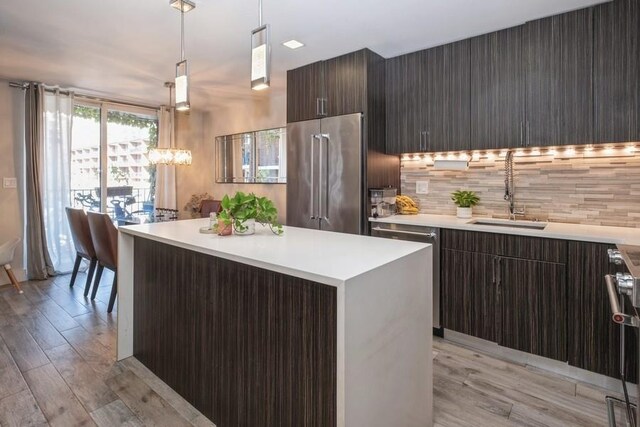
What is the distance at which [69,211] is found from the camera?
3.99 m

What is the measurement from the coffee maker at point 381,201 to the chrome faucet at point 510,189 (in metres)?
0.98

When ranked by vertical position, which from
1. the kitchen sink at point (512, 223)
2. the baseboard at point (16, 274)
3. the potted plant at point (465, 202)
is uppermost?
the potted plant at point (465, 202)

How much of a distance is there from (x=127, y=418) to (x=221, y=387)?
55 cm

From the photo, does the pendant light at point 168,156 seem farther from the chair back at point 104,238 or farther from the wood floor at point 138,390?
the wood floor at point 138,390

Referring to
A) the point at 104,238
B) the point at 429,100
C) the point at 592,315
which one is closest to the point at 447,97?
the point at 429,100

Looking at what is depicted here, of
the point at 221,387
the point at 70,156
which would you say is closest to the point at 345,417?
the point at 221,387

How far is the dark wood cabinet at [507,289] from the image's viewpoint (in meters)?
→ 2.35

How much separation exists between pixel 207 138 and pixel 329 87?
3240mm

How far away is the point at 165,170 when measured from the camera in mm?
5520

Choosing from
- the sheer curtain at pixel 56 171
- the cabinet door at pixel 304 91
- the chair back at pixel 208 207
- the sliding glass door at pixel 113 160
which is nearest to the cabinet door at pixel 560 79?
the cabinet door at pixel 304 91

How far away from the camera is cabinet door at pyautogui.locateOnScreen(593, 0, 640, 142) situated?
7.55 ft

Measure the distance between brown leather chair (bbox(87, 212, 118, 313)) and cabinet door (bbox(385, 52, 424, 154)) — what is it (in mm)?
2708

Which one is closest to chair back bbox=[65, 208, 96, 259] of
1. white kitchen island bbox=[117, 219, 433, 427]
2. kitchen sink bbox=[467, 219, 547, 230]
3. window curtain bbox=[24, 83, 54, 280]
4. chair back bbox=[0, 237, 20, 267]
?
chair back bbox=[0, 237, 20, 267]

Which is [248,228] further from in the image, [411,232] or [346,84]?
[346,84]
